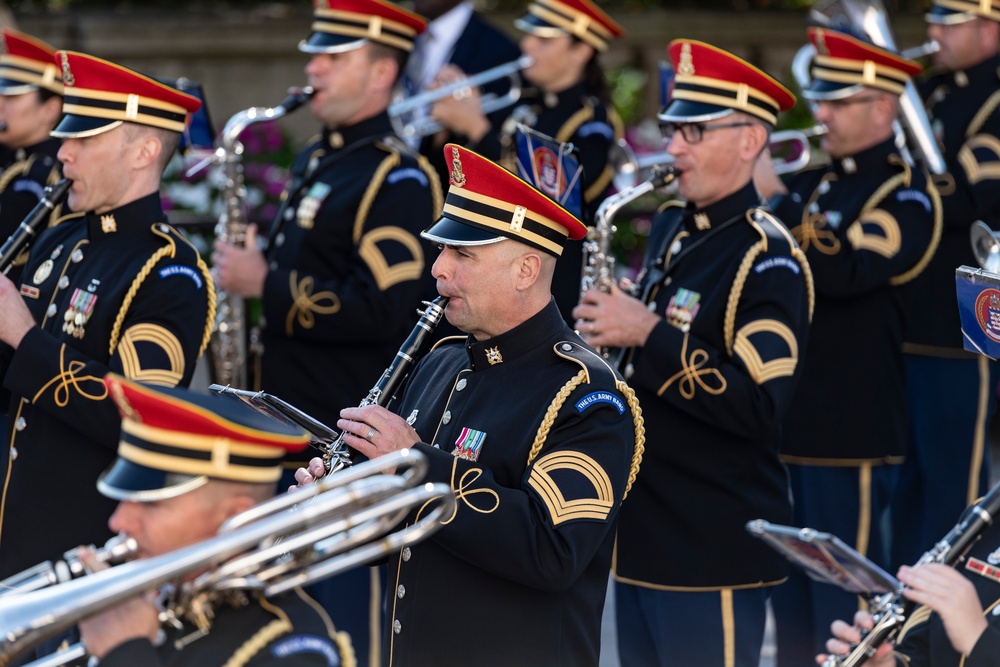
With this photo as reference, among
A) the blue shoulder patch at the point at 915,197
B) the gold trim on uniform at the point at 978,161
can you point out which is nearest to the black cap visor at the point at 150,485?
the blue shoulder patch at the point at 915,197

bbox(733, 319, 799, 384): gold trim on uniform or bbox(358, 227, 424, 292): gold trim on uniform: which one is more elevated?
bbox(358, 227, 424, 292): gold trim on uniform

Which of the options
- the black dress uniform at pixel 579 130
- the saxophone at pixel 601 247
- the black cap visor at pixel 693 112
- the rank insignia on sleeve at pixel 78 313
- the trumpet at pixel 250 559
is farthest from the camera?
the black dress uniform at pixel 579 130

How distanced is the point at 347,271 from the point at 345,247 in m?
0.09

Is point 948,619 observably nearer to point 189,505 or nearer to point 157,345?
point 189,505

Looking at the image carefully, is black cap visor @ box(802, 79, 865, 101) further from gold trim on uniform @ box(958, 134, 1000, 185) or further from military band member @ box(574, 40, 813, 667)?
military band member @ box(574, 40, 813, 667)

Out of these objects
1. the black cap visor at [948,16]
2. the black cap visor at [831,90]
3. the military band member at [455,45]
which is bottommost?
the black cap visor at [831,90]

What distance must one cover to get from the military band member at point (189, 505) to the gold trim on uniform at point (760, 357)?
6.90 ft

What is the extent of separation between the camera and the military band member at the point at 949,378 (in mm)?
6523

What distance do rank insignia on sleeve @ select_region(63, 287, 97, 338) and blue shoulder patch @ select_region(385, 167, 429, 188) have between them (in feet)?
5.28

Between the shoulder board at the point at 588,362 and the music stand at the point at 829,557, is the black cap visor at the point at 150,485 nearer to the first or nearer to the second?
the shoulder board at the point at 588,362

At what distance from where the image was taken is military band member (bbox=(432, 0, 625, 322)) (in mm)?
7266

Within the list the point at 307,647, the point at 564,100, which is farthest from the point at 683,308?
the point at 564,100

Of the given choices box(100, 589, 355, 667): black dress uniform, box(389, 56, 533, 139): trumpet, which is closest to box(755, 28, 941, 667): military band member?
box(389, 56, 533, 139): trumpet

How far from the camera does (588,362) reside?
3838 millimetres
